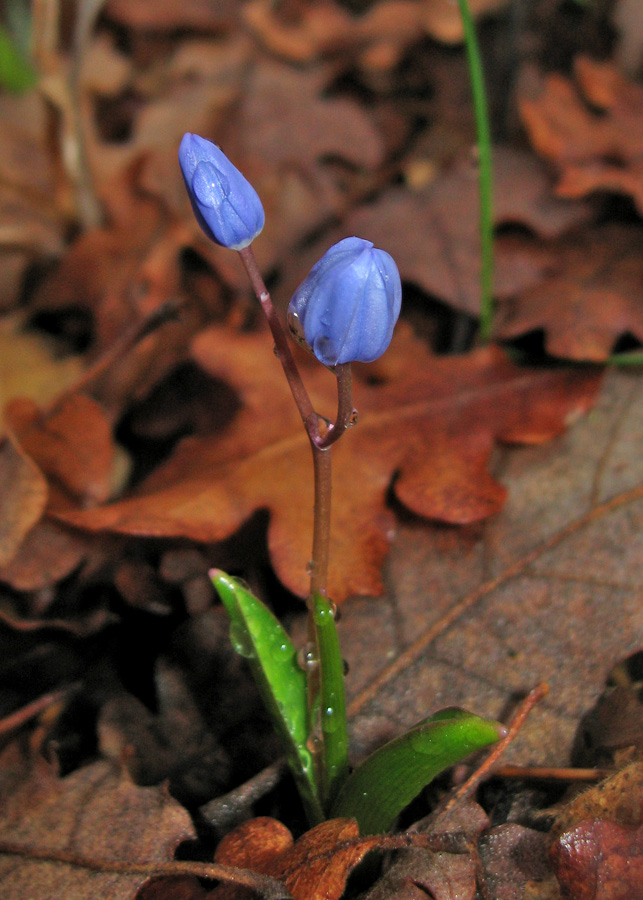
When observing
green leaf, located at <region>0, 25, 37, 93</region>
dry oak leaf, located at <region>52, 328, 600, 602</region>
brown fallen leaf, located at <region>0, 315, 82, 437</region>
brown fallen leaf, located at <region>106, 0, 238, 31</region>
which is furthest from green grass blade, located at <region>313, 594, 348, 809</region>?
brown fallen leaf, located at <region>106, 0, 238, 31</region>

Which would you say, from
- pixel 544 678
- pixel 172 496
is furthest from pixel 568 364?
pixel 172 496

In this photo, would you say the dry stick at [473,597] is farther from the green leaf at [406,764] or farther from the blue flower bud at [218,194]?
the blue flower bud at [218,194]

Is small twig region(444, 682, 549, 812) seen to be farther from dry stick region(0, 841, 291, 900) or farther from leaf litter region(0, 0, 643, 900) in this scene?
dry stick region(0, 841, 291, 900)

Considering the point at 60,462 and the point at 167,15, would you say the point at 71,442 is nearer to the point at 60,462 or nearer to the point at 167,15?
the point at 60,462

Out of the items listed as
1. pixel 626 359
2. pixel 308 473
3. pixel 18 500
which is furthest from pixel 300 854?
pixel 626 359

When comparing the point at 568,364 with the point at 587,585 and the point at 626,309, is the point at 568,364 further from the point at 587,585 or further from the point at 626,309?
the point at 587,585
